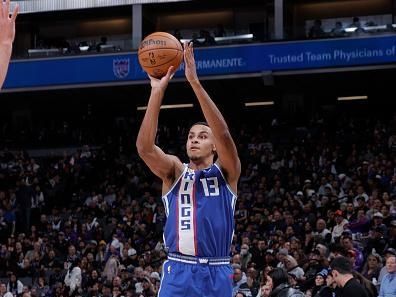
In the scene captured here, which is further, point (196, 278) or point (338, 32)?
point (338, 32)

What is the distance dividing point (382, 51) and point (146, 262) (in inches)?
381

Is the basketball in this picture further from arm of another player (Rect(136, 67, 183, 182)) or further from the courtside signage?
the courtside signage

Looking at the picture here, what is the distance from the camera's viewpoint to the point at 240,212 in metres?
21.9

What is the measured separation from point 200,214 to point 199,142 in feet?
1.87

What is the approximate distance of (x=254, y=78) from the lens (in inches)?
1106

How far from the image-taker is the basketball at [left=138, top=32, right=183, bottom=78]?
22.6 feet

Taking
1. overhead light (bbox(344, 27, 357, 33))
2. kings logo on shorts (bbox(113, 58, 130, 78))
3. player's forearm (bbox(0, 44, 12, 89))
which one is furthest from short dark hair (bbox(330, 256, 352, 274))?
kings logo on shorts (bbox(113, 58, 130, 78))

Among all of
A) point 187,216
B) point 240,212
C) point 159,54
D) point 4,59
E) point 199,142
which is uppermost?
point 159,54

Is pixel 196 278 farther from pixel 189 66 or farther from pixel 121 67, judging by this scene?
pixel 121 67

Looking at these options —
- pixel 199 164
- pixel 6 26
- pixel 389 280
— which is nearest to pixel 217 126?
pixel 199 164

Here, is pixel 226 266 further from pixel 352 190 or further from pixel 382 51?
pixel 382 51

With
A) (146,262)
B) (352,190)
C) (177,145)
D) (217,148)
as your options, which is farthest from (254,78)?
(217,148)

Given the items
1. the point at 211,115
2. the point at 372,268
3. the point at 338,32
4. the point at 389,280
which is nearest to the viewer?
the point at 211,115

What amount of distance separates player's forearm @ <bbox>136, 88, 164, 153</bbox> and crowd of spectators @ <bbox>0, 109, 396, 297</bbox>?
6509 millimetres
